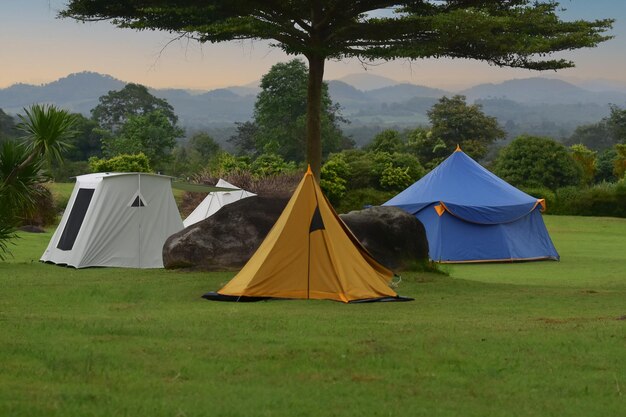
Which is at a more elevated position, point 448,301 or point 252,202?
point 252,202

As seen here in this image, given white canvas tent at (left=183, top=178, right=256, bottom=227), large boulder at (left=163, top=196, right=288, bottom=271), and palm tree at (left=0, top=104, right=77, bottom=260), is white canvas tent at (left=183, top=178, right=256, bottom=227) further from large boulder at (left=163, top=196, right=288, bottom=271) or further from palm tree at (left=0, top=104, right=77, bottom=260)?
large boulder at (left=163, top=196, right=288, bottom=271)

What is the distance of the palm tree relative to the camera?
1855 cm

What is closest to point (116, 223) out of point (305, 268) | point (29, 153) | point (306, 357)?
point (29, 153)

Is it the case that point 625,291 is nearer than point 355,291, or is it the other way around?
point 355,291

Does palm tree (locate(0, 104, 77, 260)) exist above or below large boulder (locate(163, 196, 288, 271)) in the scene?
above

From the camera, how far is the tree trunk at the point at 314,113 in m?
21.2

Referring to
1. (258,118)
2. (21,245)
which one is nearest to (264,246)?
→ (21,245)

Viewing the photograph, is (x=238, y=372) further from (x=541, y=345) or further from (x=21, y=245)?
(x=21, y=245)

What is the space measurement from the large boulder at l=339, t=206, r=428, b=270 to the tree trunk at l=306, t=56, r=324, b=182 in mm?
2674

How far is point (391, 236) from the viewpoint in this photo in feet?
61.2

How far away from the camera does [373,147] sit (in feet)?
202

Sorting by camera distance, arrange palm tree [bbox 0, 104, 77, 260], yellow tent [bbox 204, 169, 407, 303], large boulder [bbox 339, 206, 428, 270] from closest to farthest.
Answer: yellow tent [bbox 204, 169, 407, 303] < large boulder [bbox 339, 206, 428, 270] < palm tree [bbox 0, 104, 77, 260]

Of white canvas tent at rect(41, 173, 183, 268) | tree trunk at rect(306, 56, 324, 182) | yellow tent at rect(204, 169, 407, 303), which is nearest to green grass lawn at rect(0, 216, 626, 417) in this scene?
yellow tent at rect(204, 169, 407, 303)

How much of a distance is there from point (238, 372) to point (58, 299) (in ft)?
22.6
